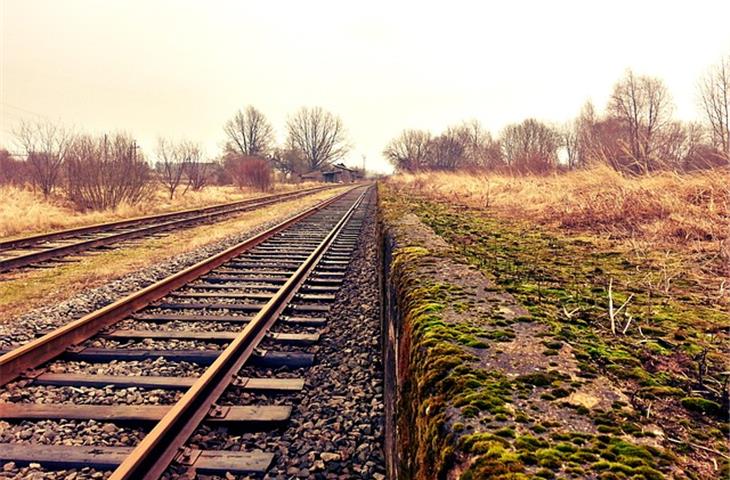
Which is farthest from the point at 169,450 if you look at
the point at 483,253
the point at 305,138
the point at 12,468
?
the point at 305,138

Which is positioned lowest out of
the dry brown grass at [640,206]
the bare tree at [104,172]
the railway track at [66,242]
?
the railway track at [66,242]

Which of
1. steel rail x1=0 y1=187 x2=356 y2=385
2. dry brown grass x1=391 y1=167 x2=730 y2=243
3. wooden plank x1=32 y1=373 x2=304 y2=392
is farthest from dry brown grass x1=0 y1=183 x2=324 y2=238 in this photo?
dry brown grass x1=391 y1=167 x2=730 y2=243

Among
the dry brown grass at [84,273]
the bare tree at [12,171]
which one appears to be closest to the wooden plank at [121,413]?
the dry brown grass at [84,273]

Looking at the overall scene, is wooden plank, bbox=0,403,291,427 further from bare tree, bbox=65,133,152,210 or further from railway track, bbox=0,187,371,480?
bare tree, bbox=65,133,152,210

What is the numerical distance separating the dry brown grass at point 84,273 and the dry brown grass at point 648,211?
702cm

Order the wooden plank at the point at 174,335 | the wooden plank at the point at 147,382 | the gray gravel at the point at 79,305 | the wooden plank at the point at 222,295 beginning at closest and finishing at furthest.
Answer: the wooden plank at the point at 147,382 → the wooden plank at the point at 174,335 → the gray gravel at the point at 79,305 → the wooden plank at the point at 222,295

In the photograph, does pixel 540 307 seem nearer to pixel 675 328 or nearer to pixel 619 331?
pixel 619 331

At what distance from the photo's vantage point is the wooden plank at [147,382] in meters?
3.22

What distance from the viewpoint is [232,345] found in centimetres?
372

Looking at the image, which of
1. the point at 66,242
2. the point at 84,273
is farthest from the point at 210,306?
the point at 66,242

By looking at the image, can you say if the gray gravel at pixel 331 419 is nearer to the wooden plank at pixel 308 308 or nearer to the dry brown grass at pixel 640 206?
the wooden plank at pixel 308 308

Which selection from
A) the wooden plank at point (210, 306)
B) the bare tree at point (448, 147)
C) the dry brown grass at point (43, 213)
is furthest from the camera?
the bare tree at point (448, 147)

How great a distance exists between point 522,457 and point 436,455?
244 mm

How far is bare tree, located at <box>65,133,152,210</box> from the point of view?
58.0 feet
